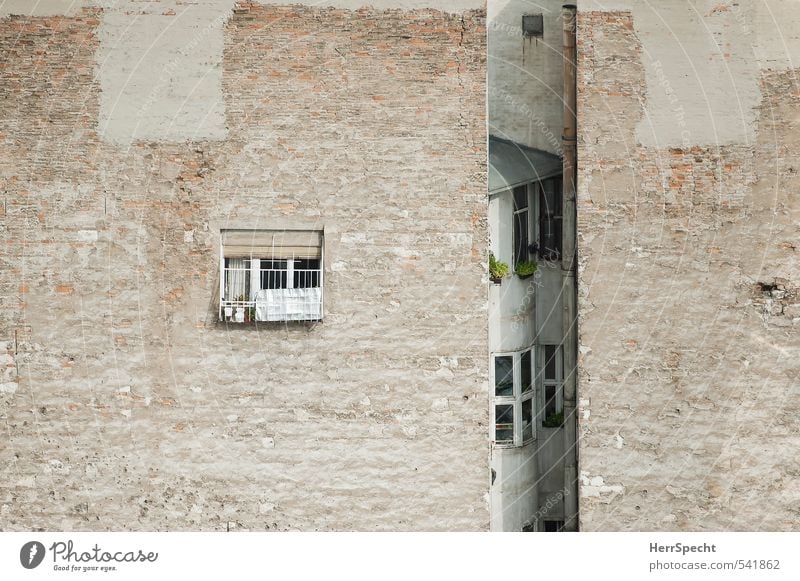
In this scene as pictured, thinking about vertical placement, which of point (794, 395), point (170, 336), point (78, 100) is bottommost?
point (794, 395)

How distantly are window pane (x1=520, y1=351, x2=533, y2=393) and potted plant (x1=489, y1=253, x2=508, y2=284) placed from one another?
1.11m

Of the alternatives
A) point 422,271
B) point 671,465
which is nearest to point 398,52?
point 422,271

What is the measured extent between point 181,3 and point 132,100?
129 cm

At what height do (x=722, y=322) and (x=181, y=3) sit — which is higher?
(x=181, y=3)

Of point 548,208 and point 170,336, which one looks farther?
point 548,208

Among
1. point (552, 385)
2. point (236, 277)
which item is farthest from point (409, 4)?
point (552, 385)

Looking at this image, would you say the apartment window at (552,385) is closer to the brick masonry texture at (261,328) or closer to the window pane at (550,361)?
the window pane at (550,361)

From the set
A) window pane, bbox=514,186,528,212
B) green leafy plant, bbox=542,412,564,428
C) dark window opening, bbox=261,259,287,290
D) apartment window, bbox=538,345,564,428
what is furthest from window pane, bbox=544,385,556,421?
dark window opening, bbox=261,259,287,290

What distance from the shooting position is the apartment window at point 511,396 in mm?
11906

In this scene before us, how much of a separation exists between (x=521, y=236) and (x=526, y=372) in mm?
1723

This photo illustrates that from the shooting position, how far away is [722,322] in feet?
36.2

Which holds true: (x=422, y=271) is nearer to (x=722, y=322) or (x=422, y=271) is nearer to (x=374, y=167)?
(x=374, y=167)

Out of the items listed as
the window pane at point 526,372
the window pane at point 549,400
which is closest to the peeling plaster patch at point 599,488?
the window pane at point 549,400

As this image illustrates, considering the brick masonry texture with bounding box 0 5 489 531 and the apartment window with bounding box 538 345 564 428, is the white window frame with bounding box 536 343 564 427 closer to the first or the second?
the apartment window with bounding box 538 345 564 428
